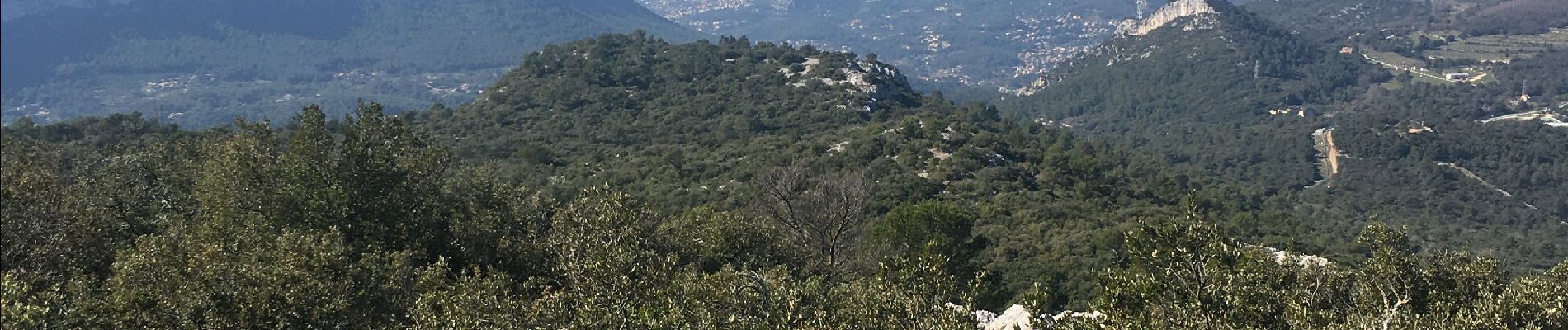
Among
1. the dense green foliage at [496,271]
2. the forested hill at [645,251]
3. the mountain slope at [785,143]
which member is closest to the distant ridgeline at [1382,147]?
the mountain slope at [785,143]

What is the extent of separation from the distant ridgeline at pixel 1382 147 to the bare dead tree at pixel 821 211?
50375 mm

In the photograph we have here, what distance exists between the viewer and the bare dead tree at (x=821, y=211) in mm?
38500

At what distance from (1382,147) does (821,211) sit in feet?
398

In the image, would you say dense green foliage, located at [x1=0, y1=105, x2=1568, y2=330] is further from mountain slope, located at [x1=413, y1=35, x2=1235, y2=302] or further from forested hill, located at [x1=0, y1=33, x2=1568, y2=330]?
mountain slope, located at [x1=413, y1=35, x2=1235, y2=302]

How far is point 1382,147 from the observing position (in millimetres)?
126062

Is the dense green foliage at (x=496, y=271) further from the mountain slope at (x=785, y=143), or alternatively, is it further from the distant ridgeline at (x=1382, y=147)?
the distant ridgeline at (x=1382, y=147)

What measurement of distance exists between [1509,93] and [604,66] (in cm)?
17497

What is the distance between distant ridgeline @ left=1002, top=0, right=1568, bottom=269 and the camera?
97375mm

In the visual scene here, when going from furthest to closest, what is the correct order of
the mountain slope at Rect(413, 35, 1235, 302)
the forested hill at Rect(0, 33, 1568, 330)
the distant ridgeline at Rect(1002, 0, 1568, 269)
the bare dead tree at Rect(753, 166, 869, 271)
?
Answer: the distant ridgeline at Rect(1002, 0, 1568, 269), the mountain slope at Rect(413, 35, 1235, 302), the bare dead tree at Rect(753, 166, 869, 271), the forested hill at Rect(0, 33, 1568, 330)

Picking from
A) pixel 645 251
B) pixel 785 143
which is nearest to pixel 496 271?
pixel 645 251

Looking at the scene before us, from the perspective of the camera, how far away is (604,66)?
10888 cm

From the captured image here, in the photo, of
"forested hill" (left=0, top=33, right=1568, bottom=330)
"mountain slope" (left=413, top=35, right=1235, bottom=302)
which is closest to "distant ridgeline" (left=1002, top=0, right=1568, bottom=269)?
"mountain slope" (left=413, top=35, right=1235, bottom=302)

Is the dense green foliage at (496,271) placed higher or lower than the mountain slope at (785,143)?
higher

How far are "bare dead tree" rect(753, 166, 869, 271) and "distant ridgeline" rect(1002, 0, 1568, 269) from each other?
165ft
